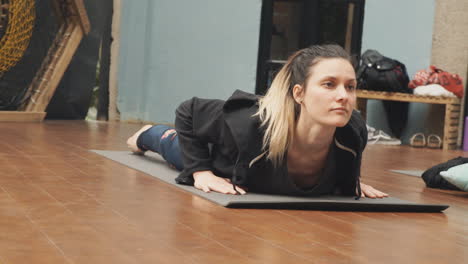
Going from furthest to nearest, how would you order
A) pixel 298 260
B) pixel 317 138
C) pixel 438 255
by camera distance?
pixel 317 138
pixel 438 255
pixel 298 260

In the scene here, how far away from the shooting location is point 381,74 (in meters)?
7.14

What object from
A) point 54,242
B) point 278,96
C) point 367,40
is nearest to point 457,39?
point 367,40

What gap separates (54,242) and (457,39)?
651 centimetres

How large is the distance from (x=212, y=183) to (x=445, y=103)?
4.82m

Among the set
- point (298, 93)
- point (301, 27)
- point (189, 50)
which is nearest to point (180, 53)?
point (189, 50)

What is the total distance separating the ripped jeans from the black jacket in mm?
373

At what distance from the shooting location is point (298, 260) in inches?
67.3

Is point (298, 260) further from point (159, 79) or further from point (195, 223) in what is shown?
point (159, 79)

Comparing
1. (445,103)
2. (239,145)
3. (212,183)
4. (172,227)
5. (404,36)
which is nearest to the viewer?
(172,227)

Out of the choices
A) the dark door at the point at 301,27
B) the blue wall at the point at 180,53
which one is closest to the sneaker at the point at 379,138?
the dark door at the point at 301,27

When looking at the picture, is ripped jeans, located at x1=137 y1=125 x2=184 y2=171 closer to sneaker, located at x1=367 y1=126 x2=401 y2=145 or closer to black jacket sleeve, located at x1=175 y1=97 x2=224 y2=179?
black jacket sleeve, located at x1=175 y1=97 x2=224 y2=179

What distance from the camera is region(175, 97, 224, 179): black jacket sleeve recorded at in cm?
284

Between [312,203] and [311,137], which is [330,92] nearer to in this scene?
[311,137]

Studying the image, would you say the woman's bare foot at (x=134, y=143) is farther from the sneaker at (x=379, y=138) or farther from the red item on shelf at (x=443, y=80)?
the red item on shelf at (x=443, y=80)
